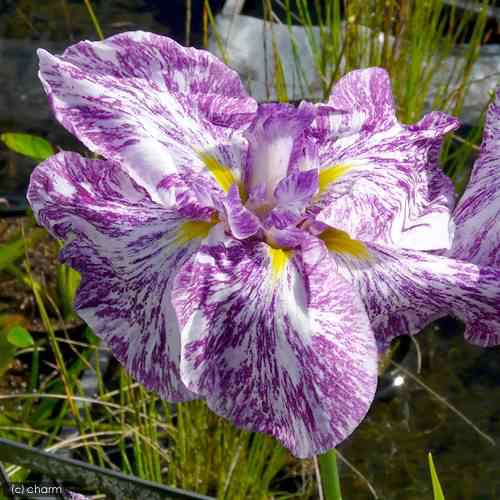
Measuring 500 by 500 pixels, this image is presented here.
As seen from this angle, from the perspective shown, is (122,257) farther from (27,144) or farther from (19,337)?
(27,144)

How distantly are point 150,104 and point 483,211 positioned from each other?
212 mm

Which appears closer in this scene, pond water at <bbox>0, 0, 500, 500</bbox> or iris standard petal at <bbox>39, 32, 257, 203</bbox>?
iris standard petal at <bbox>39, 32, 257, 203</bbox>

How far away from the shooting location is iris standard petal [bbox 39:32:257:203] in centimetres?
45

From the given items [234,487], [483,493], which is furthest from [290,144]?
[483,493]

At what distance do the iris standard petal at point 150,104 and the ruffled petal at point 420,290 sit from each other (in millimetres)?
108

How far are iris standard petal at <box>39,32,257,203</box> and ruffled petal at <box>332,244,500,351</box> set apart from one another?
108 mm

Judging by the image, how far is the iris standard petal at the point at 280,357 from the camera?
0.38 m

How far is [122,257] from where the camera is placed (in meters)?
0.44

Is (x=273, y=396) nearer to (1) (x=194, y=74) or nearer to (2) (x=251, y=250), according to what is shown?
(2) (x=251, y=250)

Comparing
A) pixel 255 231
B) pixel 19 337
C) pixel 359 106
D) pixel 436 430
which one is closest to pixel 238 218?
pixel 255 231

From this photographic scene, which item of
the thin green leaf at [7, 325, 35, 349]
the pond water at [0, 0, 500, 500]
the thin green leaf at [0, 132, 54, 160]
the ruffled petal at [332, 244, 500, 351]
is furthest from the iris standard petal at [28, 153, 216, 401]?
the thin green leaf at [0, 132, 54, 160]

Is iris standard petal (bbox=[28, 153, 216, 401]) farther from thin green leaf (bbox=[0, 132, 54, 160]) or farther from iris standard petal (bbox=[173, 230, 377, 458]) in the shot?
thin green leaf (bbox=[0, 132, 54, 160])

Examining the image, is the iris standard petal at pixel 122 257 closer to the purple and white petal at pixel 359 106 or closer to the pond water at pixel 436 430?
the purple and white petal at pixel 359 106

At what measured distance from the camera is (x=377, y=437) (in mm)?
1312
